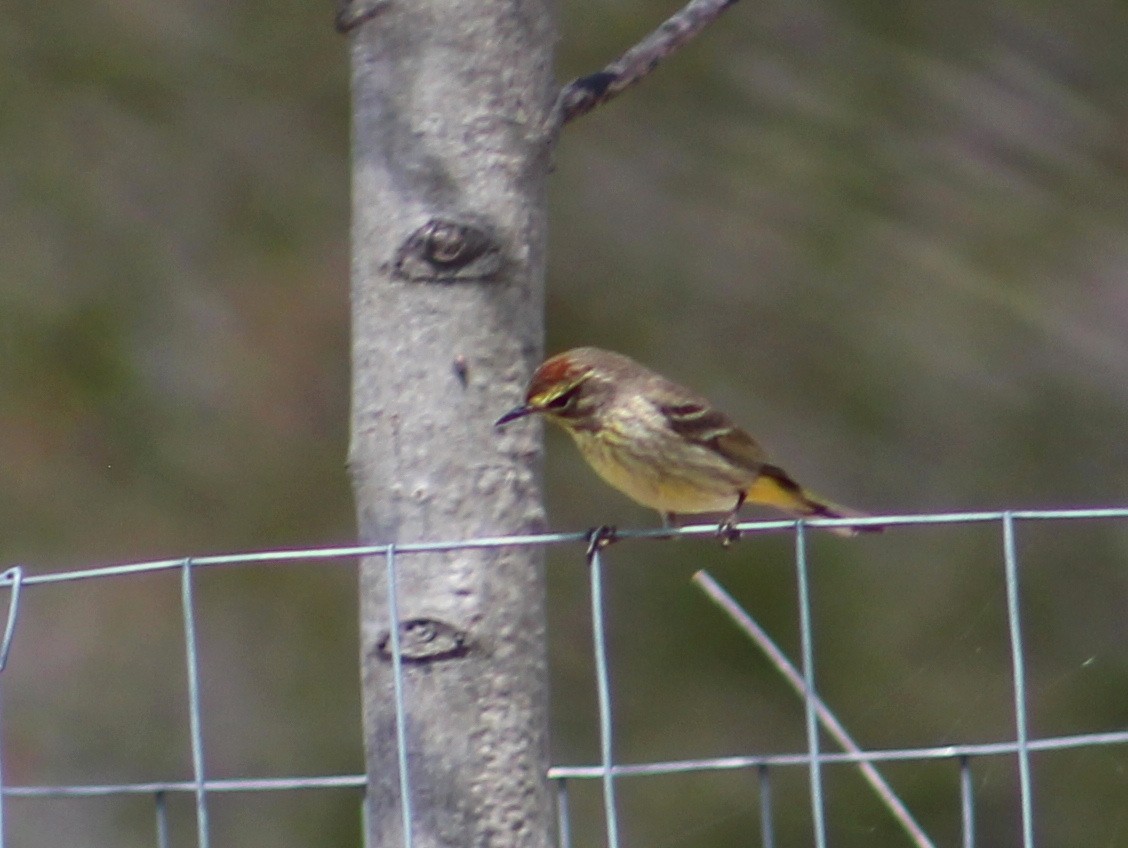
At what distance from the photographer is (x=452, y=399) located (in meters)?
1.93

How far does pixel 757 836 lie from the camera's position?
384 cm

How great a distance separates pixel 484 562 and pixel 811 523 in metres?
0.40

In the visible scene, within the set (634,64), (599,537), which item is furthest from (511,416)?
(634,64)

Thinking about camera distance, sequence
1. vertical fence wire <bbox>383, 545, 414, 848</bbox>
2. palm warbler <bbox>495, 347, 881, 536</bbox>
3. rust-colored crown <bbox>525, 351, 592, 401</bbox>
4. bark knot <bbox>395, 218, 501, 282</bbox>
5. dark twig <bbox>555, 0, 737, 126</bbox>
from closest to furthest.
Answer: vertical fence wire <bbox>383, 545, 414, 848</bbox>, bark knot <bbox>395, 218, 501, 282</bbox>, dark twig <bbox>555, 0, 737, 126</bbox>, rust-colored crown <bbox>525, 351, 592, 401</bbox>, palm warbler <bbox>495, 347, 881, 536</bbox>

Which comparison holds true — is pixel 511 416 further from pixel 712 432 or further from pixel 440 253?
pixel 712 432

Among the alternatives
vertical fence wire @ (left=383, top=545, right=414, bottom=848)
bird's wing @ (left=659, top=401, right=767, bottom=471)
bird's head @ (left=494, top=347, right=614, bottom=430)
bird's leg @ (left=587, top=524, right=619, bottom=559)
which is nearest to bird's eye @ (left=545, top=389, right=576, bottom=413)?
bird's head @ (left=494, top=347, right=614, bottom=430)

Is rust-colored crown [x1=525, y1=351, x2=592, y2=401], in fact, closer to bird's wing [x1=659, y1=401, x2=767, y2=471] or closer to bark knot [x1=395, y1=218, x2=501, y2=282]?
bird's wing [x1=659, y1=401, x2=767, y2=471]

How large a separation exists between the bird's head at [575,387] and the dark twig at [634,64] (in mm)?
401

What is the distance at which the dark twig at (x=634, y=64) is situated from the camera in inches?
82.7

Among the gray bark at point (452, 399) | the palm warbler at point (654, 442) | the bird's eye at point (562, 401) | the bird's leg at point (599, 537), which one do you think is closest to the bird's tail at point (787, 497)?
the palm warbler at point (654, 442)

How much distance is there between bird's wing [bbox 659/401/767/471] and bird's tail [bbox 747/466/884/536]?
4 cm

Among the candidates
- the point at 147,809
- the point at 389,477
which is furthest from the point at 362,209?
the point at 147,809

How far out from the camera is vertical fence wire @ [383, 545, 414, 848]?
182 centimetres

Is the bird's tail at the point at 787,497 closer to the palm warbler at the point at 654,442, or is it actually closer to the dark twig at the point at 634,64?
the palm warbler at the point at 654,442
